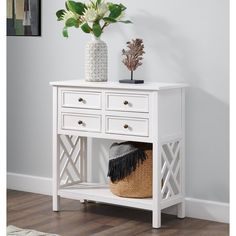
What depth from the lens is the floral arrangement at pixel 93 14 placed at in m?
→ 3.24

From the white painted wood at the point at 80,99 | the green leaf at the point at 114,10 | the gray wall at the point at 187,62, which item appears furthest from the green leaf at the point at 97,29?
the white painted wood at the point at 80,99

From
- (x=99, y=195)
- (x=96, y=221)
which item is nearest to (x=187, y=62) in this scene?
(x=99, y=195)

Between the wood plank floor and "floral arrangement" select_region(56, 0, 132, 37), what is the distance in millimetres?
1188

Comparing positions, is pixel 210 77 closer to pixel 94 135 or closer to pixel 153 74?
pixel 153 74

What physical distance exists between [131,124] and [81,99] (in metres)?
0.41

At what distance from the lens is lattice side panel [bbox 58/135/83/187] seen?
11.7ft

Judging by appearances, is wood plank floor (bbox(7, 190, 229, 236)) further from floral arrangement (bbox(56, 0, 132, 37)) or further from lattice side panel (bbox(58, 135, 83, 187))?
floral arrangement (bbox(56, 0, 132, 37))

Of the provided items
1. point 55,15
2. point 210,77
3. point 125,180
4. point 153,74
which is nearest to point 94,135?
point 125,180

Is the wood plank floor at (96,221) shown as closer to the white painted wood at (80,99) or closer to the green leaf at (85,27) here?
the white painted wood at (80,99)

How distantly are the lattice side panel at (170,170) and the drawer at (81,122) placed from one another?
44 centimetres

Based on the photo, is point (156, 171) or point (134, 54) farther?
point (134, 54)

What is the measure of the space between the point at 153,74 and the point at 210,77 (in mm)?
413

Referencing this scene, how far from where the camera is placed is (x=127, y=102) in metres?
3.00

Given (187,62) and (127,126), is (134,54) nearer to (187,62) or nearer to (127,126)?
(187,62)
